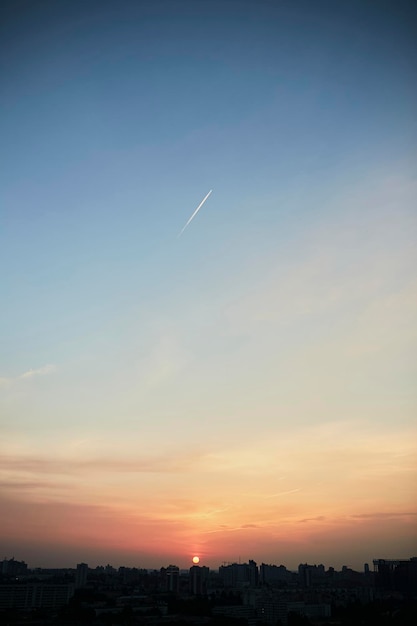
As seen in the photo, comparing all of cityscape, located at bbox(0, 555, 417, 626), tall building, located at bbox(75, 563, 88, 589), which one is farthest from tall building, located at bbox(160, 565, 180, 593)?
tall building, located at bbox(75, 563, 88, 589)

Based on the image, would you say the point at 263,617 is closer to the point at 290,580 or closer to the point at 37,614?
the point at 37,614

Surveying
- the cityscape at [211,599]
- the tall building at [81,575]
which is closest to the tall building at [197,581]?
the cityscape at [211,599]

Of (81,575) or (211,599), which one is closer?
(211,599)

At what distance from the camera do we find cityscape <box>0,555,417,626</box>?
26.2 feet

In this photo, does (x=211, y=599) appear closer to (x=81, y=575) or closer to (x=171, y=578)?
(x=171, y=578)

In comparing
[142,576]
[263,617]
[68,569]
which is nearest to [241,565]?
[142,576]

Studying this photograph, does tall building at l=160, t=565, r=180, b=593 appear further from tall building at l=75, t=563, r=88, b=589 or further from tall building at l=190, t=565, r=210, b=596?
tall building at l=75, t=563, r=88, b=589

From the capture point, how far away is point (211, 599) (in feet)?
38.4

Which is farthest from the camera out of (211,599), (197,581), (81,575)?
(81,575)

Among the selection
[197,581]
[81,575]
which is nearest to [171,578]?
[197,581]

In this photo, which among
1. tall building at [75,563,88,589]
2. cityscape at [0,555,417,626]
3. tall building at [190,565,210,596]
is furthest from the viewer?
tall building at [75,563,88,589]

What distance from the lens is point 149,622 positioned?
305 inches

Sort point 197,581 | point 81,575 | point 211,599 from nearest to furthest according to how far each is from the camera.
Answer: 1. point 211,599
2. point 197,581
3. point 81,575

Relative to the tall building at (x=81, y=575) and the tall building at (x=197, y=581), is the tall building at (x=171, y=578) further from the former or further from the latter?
the tall building at (x=81, y=575)
